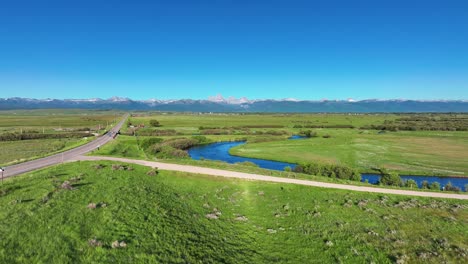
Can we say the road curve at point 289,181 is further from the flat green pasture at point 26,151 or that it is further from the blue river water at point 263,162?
the flat green pasture at point 26,151

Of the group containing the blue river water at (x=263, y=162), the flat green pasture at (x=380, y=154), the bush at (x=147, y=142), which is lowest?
the blue river water at (x=263, y=162)

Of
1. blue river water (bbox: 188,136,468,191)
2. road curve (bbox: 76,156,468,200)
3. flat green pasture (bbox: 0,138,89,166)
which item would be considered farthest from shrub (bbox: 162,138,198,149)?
road curve (bbox: 76,156,468,200)

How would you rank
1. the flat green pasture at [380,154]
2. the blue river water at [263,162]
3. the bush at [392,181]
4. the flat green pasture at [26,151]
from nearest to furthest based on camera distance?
the bush at [392,181] → the flat green pasture at [26,151] → the blue river water at [263,162] → the flat green pasture at [380,154]

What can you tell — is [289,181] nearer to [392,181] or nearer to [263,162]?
[392,181]

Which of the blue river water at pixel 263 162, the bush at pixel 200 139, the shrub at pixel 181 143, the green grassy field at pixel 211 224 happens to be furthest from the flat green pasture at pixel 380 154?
the green grassy field at pixel 211 224

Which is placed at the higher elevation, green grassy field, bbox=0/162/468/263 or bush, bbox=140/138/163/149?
green grassy field, bbox=0/162/468/263

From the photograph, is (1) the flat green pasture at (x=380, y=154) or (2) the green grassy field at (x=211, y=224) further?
(1) the flat green pasture at (x=380, y=154)

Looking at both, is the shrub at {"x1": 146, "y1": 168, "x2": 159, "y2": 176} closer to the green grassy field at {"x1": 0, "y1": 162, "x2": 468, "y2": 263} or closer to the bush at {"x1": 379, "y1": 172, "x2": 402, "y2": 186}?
the green grassy field at {"x1": 0, "y1": 162, "x2": 468, "y2": 263}

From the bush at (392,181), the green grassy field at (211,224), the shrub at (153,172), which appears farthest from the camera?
the bush at (392,181)

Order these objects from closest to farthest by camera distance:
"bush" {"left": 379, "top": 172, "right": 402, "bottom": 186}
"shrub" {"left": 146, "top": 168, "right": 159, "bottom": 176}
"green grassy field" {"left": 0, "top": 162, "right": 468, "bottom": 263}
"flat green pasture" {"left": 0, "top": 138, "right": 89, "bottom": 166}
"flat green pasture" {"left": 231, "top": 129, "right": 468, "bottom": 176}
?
"green grassy field" {"left": 0, "top": 162, "right": 468, "bottom": 263}
"shrub" {"left": 146, "top": 168, "right": 159, "bottom": 176}
"bush" {"left": 379, "top": 172, "right": 402, "bottom": 186}
"flat green pasture" {"left": 0, "top": 138, "right": 89, "bottom": 166}
"flat green pasture" {"left": 231, "top": 129, "right": 468, "bottom": 176}
